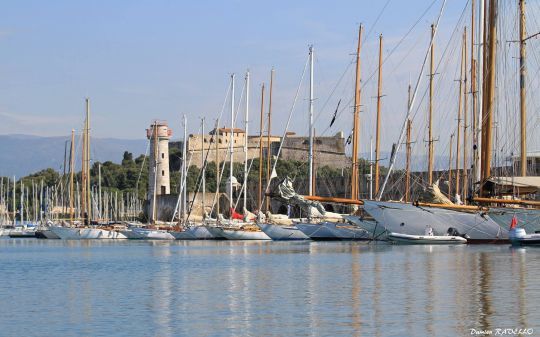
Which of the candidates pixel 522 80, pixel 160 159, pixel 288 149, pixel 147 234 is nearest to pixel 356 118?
pixel 522 80

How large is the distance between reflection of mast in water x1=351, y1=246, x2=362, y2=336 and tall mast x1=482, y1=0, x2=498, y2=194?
621 centimetres

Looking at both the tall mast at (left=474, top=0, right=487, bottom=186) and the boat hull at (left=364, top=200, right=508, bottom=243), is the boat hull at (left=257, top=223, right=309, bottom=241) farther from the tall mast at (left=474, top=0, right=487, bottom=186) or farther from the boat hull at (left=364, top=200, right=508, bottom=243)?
the tall mast at (left=474, top=0, right=487, bottom=186)

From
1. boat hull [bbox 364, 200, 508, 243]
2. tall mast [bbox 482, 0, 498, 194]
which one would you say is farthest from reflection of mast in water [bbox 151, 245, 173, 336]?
tall mast [bbox 482, 0, 498, 194]

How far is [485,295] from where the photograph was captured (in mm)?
25578

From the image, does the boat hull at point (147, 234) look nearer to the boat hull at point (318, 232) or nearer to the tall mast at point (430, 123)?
the boat hull at point (318, 232)

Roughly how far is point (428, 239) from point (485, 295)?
23286 millimetres

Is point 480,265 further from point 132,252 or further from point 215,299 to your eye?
point 132,252

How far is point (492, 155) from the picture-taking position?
44469 millimetres

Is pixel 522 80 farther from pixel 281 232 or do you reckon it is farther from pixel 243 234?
pixel 243 234

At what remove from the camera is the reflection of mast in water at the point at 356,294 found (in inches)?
828

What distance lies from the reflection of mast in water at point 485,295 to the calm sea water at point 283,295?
0.03 m

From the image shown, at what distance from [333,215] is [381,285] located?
34.8 m

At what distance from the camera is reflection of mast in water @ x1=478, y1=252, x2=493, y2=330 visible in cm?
2089

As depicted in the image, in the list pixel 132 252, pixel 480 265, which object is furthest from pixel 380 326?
pixel 132 252
